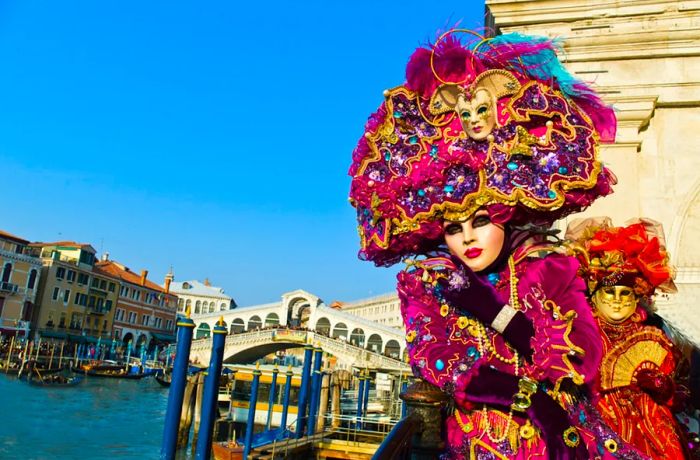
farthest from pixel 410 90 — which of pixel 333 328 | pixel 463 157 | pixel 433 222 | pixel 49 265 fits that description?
pixel 333 328

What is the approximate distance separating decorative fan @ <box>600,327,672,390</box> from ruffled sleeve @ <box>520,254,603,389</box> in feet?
2.19

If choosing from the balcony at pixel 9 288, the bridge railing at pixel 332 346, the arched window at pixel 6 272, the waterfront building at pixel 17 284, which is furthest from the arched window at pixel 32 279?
the bridge railing at pixel 332 346

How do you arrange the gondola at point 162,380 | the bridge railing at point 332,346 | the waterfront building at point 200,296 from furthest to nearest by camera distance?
the waterfront building at point 200,296
the gondola at point 162,380
the bridge railing at point 332,346

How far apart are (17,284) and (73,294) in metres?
3.68

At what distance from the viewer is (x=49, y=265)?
29844 millimetres

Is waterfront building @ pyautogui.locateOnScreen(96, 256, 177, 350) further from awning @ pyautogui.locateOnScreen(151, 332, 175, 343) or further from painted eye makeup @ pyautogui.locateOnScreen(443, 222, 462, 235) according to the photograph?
painted eye makeup @ pyautogui.locateOnScreen(443, 222, 462, 235)

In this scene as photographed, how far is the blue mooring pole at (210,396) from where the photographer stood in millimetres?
2137

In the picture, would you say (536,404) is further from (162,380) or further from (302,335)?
(162,380)

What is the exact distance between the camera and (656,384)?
6.91ft

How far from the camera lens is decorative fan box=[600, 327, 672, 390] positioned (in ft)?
7.02

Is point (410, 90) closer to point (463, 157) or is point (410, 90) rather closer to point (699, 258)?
point (463, 157)

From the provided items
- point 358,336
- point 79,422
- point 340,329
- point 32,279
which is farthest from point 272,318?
point 79,422

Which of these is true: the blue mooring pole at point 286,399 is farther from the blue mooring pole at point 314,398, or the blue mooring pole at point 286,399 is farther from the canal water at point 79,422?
the canal water at point 79,422

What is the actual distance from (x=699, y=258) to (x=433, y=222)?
2.98 metres
